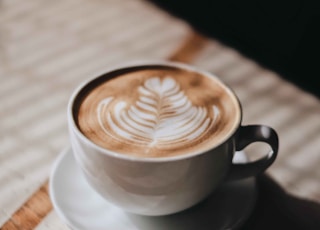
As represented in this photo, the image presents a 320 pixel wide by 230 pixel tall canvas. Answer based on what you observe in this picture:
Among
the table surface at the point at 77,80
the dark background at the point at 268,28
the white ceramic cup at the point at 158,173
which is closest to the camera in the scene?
the white ceramic cup at the point at 158,173

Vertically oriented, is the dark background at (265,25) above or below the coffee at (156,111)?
below

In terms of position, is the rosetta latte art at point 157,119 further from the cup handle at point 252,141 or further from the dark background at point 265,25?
the dark background at point 265,25

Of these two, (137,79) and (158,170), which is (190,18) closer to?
(137,79)

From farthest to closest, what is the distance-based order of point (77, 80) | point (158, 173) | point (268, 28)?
point (268, 28), point (77, 80), point (158, 173)

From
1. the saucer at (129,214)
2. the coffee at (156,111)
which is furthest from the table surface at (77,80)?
the coffee at (156,111)

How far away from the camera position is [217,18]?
1049 mm

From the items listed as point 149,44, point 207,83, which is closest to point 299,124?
point 207,83

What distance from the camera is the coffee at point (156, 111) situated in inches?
20.2

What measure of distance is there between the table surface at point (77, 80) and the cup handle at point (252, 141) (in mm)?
89

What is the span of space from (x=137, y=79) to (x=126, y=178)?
17cm

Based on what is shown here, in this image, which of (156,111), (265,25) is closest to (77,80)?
(156,111)

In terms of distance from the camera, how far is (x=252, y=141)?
0.55 metres

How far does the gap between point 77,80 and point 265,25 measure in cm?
45

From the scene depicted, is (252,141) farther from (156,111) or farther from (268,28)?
(268,28)
